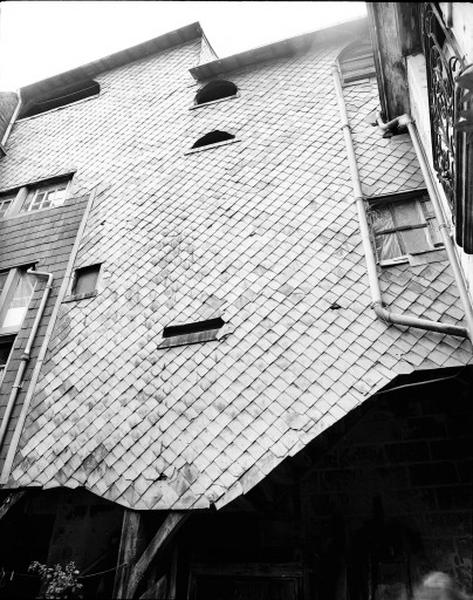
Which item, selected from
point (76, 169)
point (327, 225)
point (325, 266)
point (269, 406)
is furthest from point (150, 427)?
point (76, 169)

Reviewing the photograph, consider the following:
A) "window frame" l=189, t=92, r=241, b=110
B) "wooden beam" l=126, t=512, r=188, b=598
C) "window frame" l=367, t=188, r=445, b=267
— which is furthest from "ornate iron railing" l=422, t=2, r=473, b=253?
"window frame" l=189, t=92, r=241, b=110

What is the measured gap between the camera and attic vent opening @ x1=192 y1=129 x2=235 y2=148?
8906 millimetres

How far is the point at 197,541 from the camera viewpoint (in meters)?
5.61

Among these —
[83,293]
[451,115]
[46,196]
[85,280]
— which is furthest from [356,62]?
[46,196]

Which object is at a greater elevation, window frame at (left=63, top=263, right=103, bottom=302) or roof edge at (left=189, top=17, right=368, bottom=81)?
roof edge at (left=189, top=17, right=368, bottom=81)

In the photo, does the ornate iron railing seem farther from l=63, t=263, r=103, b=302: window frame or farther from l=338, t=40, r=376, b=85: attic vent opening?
l=63, t=263, r=103, b=302: window frame

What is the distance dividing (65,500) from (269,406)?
4135mm

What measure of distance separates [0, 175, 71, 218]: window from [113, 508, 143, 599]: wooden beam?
24.4 feet

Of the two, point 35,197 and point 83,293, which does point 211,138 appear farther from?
point 35,197

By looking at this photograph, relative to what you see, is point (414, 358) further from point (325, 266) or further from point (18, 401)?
point (18, 401)

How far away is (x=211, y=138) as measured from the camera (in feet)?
29.5

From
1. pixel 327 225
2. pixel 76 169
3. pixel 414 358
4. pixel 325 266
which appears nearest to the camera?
pixel 414 358

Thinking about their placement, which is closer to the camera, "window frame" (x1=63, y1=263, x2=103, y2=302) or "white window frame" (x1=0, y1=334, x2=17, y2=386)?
"white window frame" (x1=0, y1=334, x2=17, y2=386)

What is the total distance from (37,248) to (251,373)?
5.89 meters
